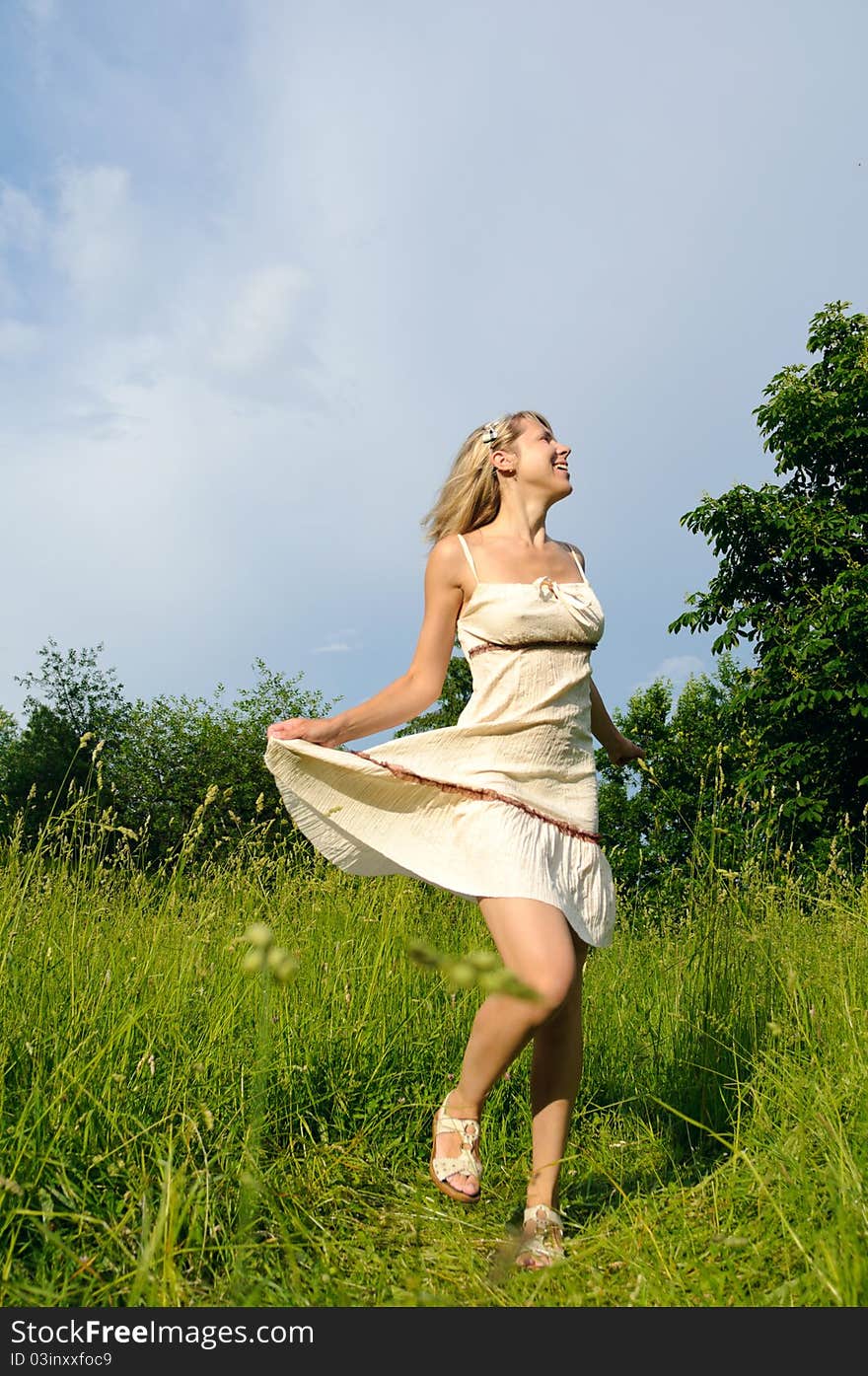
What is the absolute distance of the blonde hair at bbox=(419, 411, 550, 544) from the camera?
346cm

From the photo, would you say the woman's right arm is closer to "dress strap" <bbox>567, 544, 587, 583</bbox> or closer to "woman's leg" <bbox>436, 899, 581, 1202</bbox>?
"dress strap" <bbox>567, 544, 587, 583</bbox>

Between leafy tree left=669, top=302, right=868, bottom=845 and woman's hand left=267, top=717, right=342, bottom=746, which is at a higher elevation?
leafy tree left=669, top=302, right=868, bottom=845

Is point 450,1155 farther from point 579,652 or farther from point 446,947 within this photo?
point 446,947

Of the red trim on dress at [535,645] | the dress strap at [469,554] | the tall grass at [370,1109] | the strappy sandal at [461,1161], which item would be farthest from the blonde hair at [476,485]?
the strappy sandal at [461,1161]

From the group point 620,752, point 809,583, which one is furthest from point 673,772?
point 620,752

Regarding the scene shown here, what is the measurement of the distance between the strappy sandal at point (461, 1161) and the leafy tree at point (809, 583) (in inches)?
429

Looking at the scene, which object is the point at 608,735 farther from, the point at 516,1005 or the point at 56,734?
the point at 56,734

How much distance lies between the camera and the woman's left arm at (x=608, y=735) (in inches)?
138

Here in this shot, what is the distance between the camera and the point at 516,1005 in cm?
264

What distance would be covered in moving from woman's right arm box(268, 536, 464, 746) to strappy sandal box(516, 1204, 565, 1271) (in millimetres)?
1337

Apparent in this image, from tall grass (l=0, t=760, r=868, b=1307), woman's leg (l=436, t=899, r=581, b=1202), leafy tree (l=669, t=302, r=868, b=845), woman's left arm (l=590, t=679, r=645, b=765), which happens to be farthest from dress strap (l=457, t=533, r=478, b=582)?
leafy tree (l=669, t=302, r=868, b=845)

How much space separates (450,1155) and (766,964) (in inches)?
64.6

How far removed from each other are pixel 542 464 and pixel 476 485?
Answer: 260 millimetres
